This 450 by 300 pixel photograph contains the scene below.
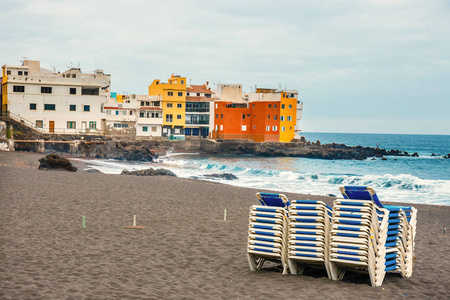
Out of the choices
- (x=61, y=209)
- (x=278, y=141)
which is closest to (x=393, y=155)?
(x=278, y=141)

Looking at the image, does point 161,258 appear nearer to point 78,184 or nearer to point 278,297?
point 278,297

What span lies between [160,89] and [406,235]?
237ft

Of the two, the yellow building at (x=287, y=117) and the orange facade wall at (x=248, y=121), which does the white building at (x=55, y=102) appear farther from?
the yellow building at (x=287, y=117)

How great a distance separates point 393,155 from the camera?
88562 mm

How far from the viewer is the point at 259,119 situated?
7906 centimetres

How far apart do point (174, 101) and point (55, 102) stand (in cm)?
2320

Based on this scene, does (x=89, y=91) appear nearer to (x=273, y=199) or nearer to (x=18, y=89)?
(x=18, y=89)

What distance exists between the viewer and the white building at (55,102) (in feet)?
187

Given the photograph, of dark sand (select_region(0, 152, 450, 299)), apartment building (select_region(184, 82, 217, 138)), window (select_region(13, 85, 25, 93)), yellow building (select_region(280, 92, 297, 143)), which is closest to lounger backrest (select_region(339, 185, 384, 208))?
dark sand (select_region(0, 152, 450, 299))

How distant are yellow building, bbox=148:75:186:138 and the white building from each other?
18.9 meters

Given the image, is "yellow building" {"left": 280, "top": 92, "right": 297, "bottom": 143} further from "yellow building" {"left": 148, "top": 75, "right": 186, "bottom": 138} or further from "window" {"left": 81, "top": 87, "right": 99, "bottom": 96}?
"window" {"left": 81, "top": 87, "right": 99, "bottom": 96}

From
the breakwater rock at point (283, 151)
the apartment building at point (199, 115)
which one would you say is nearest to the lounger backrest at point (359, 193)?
the breakwater rock at point (283, 151)

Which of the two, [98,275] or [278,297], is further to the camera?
[98,275]

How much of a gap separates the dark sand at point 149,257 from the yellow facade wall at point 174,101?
60.4m
